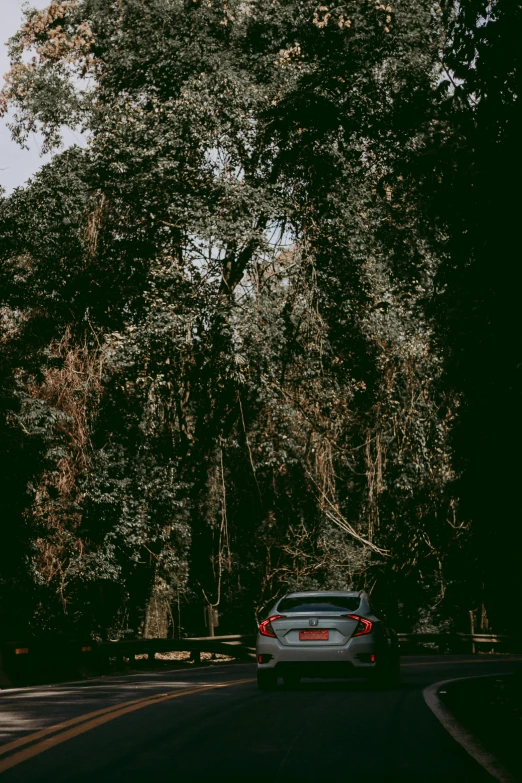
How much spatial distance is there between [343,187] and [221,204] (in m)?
3.10

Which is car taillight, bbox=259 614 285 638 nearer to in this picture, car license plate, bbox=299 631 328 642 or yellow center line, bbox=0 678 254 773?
car license plate, bbox=299 631 328 642

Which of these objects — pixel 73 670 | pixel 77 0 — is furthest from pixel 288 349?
pixel 77 0

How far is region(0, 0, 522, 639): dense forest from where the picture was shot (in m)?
24.2

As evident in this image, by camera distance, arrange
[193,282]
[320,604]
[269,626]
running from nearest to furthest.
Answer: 1. [269,626]
2. [320,604]
3. [193,282]

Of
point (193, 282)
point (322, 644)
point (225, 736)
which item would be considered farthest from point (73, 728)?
point (193, 282)

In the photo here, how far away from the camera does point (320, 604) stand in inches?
620

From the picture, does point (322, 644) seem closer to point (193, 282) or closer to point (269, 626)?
point (269, 626)

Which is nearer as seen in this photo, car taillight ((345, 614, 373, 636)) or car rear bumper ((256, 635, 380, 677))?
car rear bumper ((256, 635, 380, 677))

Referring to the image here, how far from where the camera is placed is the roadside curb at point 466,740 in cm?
780

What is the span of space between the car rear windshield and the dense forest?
284 inches

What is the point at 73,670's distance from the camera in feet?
63.8

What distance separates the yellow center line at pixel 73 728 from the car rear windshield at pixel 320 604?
194cm

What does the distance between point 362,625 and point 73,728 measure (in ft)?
18.7

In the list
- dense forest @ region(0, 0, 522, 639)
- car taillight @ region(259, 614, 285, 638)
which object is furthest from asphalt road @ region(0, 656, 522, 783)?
dense forest @ region(0, 0, 522, 639)
